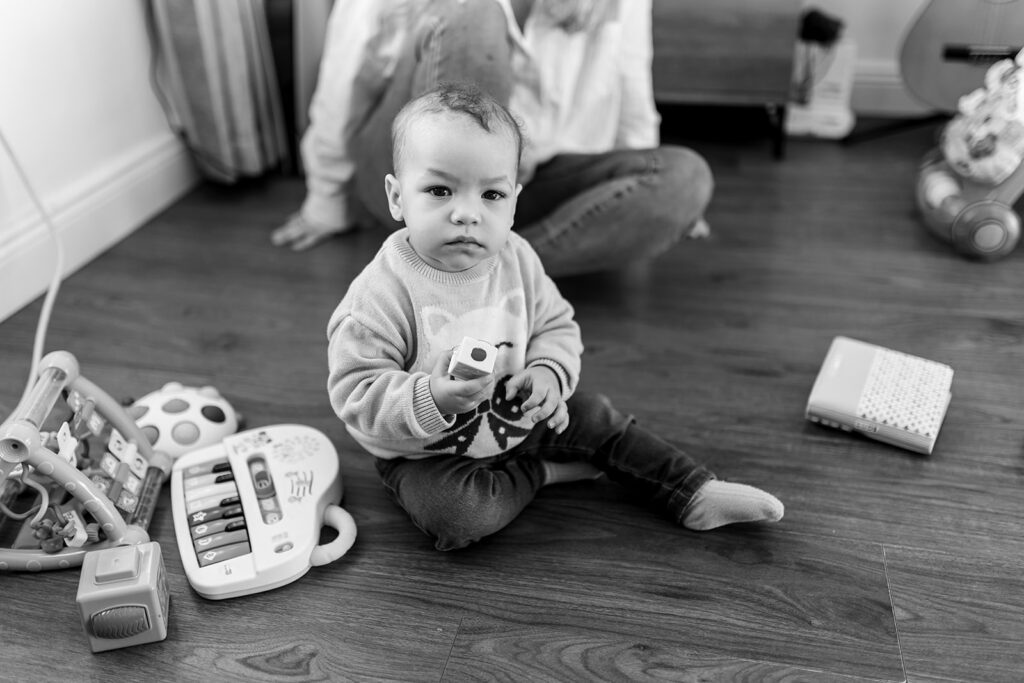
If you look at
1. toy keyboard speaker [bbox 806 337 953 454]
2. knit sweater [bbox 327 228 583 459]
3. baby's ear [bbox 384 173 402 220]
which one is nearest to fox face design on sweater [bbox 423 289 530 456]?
knit sweater [bbox 327 228 583 459]

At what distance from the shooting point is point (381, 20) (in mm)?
1499

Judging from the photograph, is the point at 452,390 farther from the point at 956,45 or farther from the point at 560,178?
the point at 956,45

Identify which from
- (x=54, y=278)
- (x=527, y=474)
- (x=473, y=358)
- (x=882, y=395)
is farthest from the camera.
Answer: (x=54, y=278)

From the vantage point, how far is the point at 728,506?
1055 millimetres

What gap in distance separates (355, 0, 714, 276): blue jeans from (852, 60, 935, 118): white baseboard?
93cm

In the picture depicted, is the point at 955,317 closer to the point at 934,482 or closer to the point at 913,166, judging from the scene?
the point at 934,482

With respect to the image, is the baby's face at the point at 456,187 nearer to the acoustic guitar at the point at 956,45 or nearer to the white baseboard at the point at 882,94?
the acoustic guitar at the point at 956,45

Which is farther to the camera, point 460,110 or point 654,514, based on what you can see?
point 654,514

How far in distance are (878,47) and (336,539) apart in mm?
1806

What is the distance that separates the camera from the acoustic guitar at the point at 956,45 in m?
1.63

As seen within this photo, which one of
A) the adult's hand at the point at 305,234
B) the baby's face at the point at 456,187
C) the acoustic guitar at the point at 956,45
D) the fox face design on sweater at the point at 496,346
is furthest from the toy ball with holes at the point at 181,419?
the acoustic guitar at the point at 956,45

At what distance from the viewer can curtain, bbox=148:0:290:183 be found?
174cm

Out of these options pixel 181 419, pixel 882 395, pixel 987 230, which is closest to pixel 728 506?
pixel 882 395

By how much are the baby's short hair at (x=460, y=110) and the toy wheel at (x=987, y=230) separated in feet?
3.36
